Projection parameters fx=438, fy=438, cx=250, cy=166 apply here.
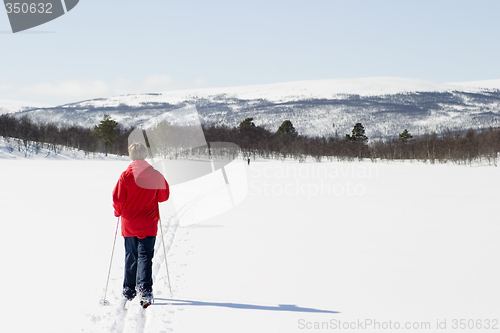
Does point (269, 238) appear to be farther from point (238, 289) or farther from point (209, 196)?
point (209, 196)

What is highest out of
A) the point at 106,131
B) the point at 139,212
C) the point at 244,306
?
the point at 106,131

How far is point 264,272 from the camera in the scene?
576 cm

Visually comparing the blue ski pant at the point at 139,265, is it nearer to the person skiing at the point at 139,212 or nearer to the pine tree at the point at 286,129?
the person skiing at the point at 139,212

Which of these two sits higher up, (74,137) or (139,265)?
(74,137)

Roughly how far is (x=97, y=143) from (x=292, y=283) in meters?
78.1

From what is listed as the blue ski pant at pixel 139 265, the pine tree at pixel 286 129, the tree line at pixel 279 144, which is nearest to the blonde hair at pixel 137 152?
the blue ski pant at pixel 139 265

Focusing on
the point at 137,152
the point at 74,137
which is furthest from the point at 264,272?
the point at 74,137

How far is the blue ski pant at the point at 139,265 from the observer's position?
4.27m

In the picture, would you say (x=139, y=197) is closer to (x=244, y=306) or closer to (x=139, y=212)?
(x=139, y=212)

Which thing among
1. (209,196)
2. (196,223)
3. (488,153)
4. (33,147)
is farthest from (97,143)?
(196,223)

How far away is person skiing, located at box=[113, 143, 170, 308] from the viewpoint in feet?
13.5

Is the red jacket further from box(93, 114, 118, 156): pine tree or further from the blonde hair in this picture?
box(93, 114, 118, 156): pine tree

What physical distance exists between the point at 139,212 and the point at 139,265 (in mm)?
560

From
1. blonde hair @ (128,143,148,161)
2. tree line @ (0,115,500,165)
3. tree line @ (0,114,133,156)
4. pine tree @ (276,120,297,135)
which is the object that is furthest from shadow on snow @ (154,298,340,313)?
pine tree @ (276,120,297,135)
